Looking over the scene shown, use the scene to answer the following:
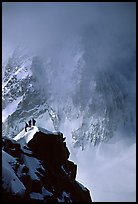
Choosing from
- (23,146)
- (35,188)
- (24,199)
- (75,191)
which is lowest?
(24,199)

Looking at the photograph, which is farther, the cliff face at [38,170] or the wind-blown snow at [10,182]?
the cliff face at [38,170]

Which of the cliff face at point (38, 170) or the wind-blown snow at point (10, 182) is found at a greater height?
the cliff face at point (38, 170)

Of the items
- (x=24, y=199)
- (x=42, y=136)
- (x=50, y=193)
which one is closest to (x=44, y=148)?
(x=42, y=136)

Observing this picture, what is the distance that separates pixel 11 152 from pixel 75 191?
16988mm

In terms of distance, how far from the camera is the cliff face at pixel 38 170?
47.1 m

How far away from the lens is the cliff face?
4712 cm

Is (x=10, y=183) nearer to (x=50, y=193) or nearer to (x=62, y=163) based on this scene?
(x=50, y=193)

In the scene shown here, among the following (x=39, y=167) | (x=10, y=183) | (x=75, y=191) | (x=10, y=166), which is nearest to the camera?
(x=10, y=183)

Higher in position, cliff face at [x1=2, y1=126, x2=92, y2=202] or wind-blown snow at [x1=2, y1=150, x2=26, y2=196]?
cliff face at [x1=2, y1=126, x2=92, y2=202]

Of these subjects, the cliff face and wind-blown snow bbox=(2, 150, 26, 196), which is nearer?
wind-blown snow bbox=(2, 150, 26, 196)

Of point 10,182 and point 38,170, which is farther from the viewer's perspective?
point 38,170

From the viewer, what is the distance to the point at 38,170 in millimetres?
60438

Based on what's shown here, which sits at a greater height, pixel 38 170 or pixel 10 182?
pixel 38 170

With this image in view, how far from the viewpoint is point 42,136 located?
6762cm
